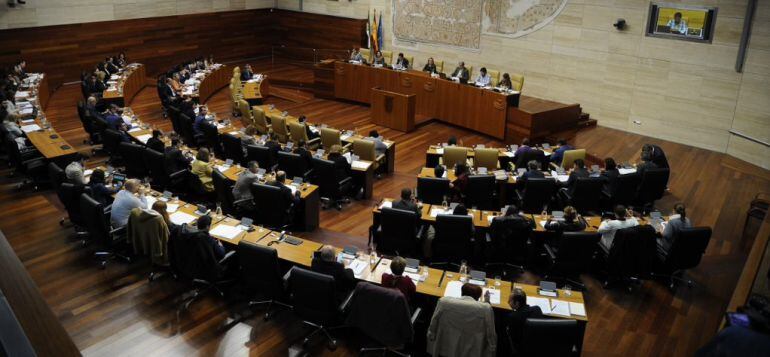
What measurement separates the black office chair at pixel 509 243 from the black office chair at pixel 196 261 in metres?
3.29

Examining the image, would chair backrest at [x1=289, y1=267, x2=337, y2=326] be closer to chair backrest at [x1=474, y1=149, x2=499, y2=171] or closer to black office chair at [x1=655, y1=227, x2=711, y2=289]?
black office chair at [x1=655, y1=227, x2=711, y2=289]

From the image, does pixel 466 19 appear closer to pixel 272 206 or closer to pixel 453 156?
pixel 453 156

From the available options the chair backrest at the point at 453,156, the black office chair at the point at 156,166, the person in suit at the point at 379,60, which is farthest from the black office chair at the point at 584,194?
the person in suit at the point at 379,60

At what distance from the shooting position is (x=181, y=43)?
64.1 feet

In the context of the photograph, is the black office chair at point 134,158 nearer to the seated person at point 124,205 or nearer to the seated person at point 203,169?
the seated person at point 203,169

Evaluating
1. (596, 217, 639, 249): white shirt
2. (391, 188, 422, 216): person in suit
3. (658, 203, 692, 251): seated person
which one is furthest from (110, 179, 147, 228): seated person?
(658, 203, 692, 251): seated person

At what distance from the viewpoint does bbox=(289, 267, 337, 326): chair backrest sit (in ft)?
18.5

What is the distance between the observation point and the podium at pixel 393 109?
45.8 feet

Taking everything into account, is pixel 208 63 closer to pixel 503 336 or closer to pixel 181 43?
pixel 181 43

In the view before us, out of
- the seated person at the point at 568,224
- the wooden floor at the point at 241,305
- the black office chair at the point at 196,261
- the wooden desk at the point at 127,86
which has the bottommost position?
the wooden floor at the point at 241,305

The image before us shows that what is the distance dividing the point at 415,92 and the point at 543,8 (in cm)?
403

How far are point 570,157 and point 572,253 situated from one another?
11.2 ft

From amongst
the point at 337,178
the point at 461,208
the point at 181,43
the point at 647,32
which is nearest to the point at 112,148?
the point at 337,178

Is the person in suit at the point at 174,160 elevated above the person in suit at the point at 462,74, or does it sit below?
below
